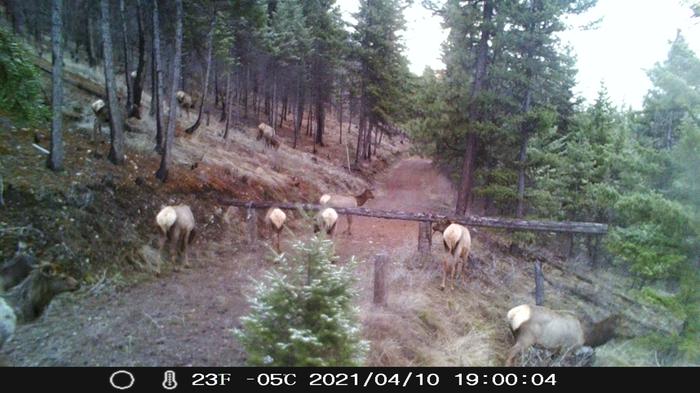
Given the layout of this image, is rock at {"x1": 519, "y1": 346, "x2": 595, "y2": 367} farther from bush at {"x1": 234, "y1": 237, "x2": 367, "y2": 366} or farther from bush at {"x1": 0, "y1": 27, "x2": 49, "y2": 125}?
bush at {"x1": 0, "y1": 27, "x2": 49, "y2": 125}

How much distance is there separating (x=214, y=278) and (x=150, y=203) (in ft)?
9.48

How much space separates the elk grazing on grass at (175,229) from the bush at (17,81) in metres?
3.41

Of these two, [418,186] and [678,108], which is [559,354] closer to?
[678,108]

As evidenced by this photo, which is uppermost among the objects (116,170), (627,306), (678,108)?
(678,108)

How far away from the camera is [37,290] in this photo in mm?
6445

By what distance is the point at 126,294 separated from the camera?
755cm

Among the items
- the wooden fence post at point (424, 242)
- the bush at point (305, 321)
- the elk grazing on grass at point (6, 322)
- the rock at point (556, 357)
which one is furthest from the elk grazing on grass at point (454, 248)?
the elk grazing on grass at point (6, 322)

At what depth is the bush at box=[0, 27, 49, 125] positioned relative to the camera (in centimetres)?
532

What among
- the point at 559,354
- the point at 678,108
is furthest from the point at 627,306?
the point at 559,354

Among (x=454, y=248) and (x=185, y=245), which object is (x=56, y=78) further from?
(x=454, y=248)

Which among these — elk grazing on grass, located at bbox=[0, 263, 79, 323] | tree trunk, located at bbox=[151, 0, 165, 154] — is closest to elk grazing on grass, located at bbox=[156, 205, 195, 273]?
elk grazing on grass, located at bbox=[0, 263, 79, 323]

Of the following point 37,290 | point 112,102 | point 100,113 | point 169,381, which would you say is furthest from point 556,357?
point 100,113

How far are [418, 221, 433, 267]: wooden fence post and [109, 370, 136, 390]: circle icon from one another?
27.2 feet

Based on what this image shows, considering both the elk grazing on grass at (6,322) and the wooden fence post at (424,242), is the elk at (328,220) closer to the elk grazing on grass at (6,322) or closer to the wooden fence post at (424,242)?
the wooden fence post at (424,242)
